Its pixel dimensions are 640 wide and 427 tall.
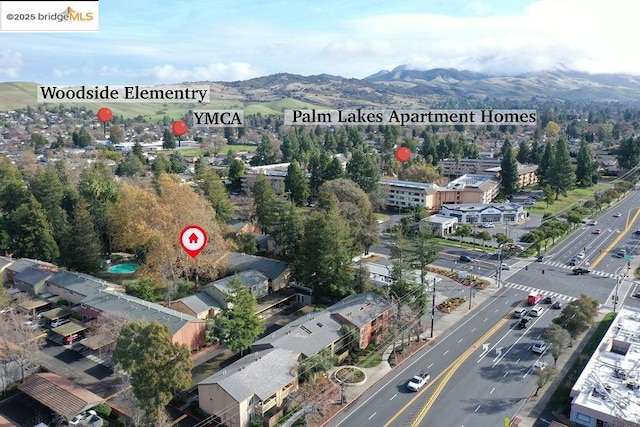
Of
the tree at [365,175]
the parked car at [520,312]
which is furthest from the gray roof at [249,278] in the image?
the tree at [365,175]

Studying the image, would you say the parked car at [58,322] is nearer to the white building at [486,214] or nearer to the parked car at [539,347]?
the parked car at [539,347]

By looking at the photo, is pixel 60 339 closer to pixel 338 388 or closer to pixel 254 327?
pixel 254 327

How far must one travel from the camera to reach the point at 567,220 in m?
57.4

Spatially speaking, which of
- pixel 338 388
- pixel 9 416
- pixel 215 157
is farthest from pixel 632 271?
pixel 215 157

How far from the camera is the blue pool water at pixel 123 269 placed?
1750 inches

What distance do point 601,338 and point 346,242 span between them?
1829cm

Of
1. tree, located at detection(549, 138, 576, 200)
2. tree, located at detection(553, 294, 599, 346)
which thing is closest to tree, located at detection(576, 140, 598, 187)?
tree, located at detection(549, 138, 576, 200)

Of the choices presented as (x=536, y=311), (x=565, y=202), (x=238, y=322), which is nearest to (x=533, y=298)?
(x=536, y=311)

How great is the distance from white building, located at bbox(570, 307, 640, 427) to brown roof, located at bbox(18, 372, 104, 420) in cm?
2399

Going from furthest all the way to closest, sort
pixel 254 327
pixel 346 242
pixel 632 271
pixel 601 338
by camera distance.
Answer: pixel 632 271 < pixel 346 242 < pixel 601 338 < pixel 254 327

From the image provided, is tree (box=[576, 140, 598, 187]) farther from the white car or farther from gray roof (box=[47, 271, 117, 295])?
gray roof (box=[47, 271, 117, 295])

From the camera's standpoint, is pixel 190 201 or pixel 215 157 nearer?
pixel 190 201

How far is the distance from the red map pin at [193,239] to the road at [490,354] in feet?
56.9

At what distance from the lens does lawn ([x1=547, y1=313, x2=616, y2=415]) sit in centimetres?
2464
